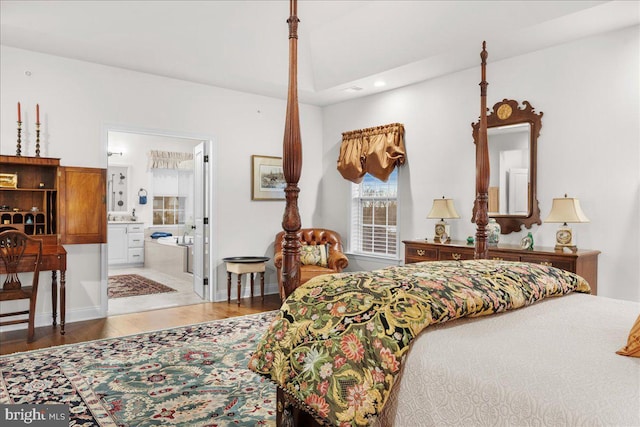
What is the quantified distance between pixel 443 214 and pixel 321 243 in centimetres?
175

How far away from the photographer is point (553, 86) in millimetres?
4062

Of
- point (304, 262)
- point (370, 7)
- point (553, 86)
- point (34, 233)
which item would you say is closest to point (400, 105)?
point (370, 7)

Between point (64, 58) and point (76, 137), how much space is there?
79 centimetres

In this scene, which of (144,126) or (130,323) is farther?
(144,126)

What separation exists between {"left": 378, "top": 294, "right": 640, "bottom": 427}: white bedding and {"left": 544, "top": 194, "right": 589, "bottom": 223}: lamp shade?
2108 millimetres

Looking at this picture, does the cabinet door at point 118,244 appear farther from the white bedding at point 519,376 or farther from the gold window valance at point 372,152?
the white bedding at point 519,376

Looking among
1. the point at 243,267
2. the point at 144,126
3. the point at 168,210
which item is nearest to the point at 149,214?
the point at 168,210

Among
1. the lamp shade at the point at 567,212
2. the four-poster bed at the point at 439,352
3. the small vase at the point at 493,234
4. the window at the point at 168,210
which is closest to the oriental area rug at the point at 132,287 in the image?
the window at the point at 168,210

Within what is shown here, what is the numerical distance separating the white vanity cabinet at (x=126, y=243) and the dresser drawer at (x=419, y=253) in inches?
232

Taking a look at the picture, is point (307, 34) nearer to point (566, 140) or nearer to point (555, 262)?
point (566, 140)

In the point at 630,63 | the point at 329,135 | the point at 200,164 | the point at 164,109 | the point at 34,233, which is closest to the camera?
the point at 630,63

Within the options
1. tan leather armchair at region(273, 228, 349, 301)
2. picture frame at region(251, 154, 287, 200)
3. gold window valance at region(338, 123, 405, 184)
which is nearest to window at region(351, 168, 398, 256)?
gold window valance at region(338, 123, 405, 184)

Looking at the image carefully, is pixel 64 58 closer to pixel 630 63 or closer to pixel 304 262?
pixel 304 262

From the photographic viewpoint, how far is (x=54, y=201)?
438cm
